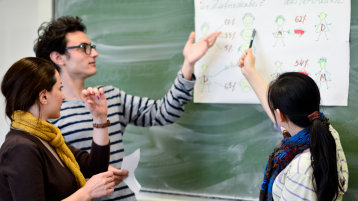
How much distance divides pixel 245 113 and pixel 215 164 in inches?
11.9

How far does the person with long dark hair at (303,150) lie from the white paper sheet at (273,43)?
445mm

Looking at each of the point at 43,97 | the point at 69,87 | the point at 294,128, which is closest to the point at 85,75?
the point at 69,87

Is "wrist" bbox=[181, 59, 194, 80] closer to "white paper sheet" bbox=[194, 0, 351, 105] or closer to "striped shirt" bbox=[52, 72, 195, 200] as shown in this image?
"striped shirt" bbox=[52, 72, 195, 200]

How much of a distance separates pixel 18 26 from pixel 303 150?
191cm

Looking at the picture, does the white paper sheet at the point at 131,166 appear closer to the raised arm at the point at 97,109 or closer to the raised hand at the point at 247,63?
the raised arm at the point at 97,109

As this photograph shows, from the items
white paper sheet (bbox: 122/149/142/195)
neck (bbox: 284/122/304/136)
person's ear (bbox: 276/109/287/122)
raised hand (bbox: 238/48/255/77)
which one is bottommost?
white paper sheet (bbox: 122/149/142/195)

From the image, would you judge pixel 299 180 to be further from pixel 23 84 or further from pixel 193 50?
pixel 23 84

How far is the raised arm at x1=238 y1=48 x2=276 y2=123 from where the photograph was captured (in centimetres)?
148

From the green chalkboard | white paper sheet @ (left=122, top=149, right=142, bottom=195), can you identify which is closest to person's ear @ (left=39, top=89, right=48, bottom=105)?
white paper sheet @ (left=122, top=149, right=142, bottom=195)

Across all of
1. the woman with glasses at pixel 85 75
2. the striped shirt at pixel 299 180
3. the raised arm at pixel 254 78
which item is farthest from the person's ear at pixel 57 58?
the striped shirt at pixel 299 180

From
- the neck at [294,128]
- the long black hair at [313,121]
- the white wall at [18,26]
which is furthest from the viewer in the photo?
the white wall at [18,26]

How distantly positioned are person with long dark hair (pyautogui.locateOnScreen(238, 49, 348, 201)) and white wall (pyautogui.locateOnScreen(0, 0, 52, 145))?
1592 millimetres

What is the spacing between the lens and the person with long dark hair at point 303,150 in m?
1.04

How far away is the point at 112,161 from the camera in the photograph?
5.26 ft
